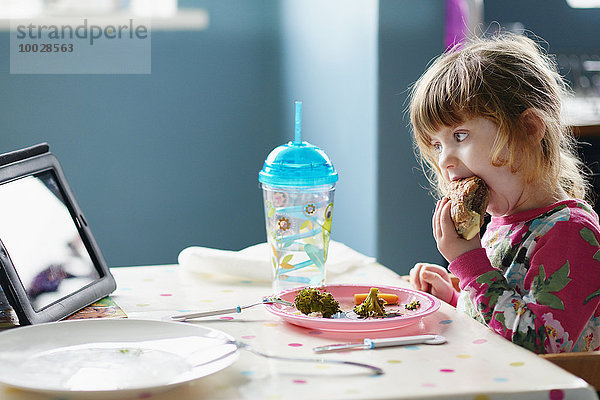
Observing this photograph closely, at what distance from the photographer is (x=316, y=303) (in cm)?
102

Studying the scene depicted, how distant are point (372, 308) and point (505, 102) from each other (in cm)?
39

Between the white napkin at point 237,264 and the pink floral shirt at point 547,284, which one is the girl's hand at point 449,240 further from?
the white napkin at point 237,264

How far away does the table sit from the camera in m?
0.73

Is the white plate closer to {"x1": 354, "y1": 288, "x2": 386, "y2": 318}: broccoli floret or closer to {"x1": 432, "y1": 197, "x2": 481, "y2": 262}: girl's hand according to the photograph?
{"x1": 354, "y1": 288, "x2": 386, "y2": 318}: broccoli floret

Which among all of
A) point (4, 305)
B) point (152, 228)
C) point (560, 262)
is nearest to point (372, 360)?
point (560, 262)

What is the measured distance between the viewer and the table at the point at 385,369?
0.73 m

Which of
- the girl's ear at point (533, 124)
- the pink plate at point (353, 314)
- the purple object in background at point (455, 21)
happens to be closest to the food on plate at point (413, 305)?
the pink plate at point (353, 314)

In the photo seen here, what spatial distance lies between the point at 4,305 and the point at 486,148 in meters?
0.74

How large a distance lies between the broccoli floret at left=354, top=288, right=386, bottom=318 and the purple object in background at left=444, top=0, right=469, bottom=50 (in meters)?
1.44

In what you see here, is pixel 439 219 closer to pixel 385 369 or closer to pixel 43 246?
pixel 385 369

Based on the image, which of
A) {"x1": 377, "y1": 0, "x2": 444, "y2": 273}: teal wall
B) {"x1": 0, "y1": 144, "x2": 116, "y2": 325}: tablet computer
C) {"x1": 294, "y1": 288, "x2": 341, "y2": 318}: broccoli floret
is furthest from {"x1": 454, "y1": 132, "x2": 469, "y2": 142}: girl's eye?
{"x1": 377, "y1": 0, "x2": 444, "y2": 273}: teal wall

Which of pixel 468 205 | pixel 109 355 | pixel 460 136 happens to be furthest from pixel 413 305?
pixel 109 355

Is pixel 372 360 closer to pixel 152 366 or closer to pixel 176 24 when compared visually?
pixel 152 366

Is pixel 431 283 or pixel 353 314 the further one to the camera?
pixel 431 283
